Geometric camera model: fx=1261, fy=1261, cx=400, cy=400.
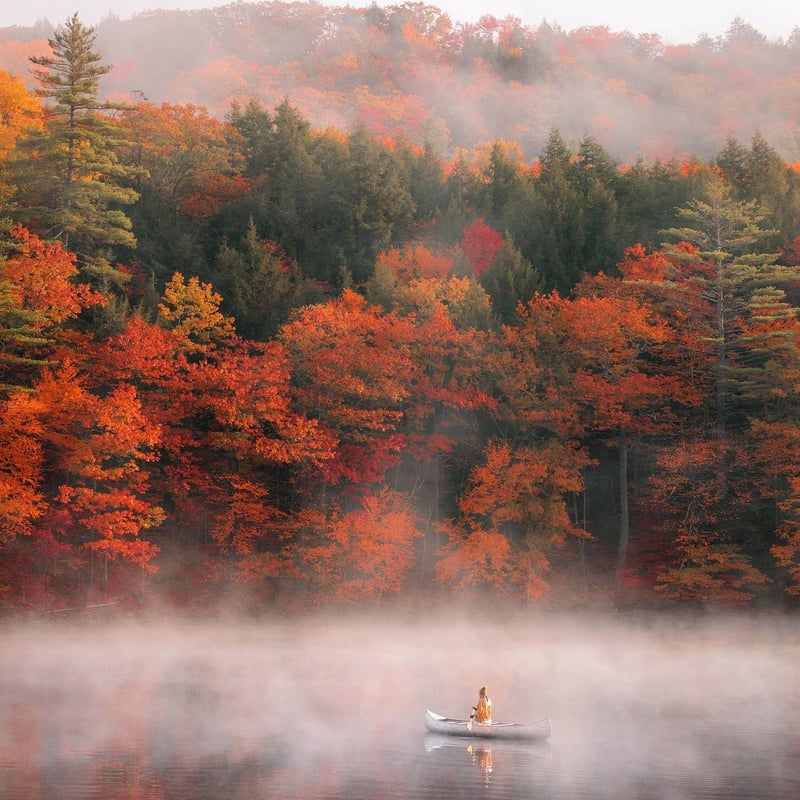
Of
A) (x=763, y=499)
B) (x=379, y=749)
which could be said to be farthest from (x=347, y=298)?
(x=379, y=749)

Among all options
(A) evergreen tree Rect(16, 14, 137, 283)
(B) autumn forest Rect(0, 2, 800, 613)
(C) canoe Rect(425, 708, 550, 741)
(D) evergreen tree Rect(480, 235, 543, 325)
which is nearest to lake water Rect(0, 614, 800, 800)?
(C) canoe Rect(425, 708, 550, 741)

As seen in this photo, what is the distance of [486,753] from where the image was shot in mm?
33062

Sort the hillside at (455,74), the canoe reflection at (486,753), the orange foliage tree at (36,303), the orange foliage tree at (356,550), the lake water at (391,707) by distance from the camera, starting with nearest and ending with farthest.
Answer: the lake water at (391,707), the canoe reflection at (486,753), the orange foliage tree at (36,303), the orange foliage tree at (356,550), the hillside at (455,74)

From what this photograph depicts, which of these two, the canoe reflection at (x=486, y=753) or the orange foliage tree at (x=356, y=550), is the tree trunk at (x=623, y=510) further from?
the canoe reflection at (x=486, y=753)

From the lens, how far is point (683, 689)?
143ft

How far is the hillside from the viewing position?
471ft

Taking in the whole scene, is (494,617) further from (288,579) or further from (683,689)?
(683,689)

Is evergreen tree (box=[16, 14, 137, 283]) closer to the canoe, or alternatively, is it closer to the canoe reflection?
the canoe

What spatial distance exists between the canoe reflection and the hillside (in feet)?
318

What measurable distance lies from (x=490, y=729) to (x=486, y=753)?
1.42 metres

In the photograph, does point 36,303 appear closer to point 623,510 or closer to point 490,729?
point 623,510

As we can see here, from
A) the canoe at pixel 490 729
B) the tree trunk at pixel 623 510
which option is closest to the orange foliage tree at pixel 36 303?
the tree trunk at pixel 623 510

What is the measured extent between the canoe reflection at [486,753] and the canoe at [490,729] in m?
0.16

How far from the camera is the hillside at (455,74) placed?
144 meters
